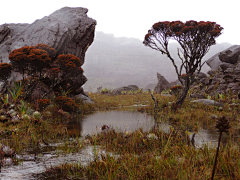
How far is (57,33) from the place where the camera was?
12.9 m

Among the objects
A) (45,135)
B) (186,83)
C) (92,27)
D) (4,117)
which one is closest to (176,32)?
(186,83)

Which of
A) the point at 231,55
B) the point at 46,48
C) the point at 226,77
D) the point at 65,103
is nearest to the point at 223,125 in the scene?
the point at 65,103

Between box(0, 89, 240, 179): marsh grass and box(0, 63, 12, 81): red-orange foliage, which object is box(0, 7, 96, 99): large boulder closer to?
box(0, 63, 12, 81): red-orange foliage

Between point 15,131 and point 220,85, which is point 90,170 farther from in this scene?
point 220,85

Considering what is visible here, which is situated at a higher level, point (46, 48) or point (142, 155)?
point (46, 48)

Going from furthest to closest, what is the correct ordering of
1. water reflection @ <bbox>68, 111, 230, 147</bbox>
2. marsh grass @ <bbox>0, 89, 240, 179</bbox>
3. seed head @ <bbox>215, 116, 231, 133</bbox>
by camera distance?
A: 1. water reflection @ <bbox>68, 111, 230, 147</bbox>
2. marsh grass @ <bbox>0, 89, 240, 179</bbox>
3. seed head @ <bbox>215, 116, 231, 133</bbox>

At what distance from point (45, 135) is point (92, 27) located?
10.9 meters

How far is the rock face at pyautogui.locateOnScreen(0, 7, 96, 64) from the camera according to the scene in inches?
493

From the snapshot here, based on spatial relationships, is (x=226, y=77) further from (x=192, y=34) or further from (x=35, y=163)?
(x=35, y=163)

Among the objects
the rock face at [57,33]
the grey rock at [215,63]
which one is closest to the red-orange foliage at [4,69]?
the rock face at [57,33]

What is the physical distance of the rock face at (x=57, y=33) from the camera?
1252 cm

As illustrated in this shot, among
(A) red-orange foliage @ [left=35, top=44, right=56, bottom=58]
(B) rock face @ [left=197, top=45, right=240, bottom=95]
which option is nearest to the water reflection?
(A) red-orange foliage @ [left=35, top=44, right=56, bottom=58]

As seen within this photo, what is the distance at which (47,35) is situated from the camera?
12.6 metres

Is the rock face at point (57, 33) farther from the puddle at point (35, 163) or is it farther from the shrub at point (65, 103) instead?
the puddle at point (35, 163)
